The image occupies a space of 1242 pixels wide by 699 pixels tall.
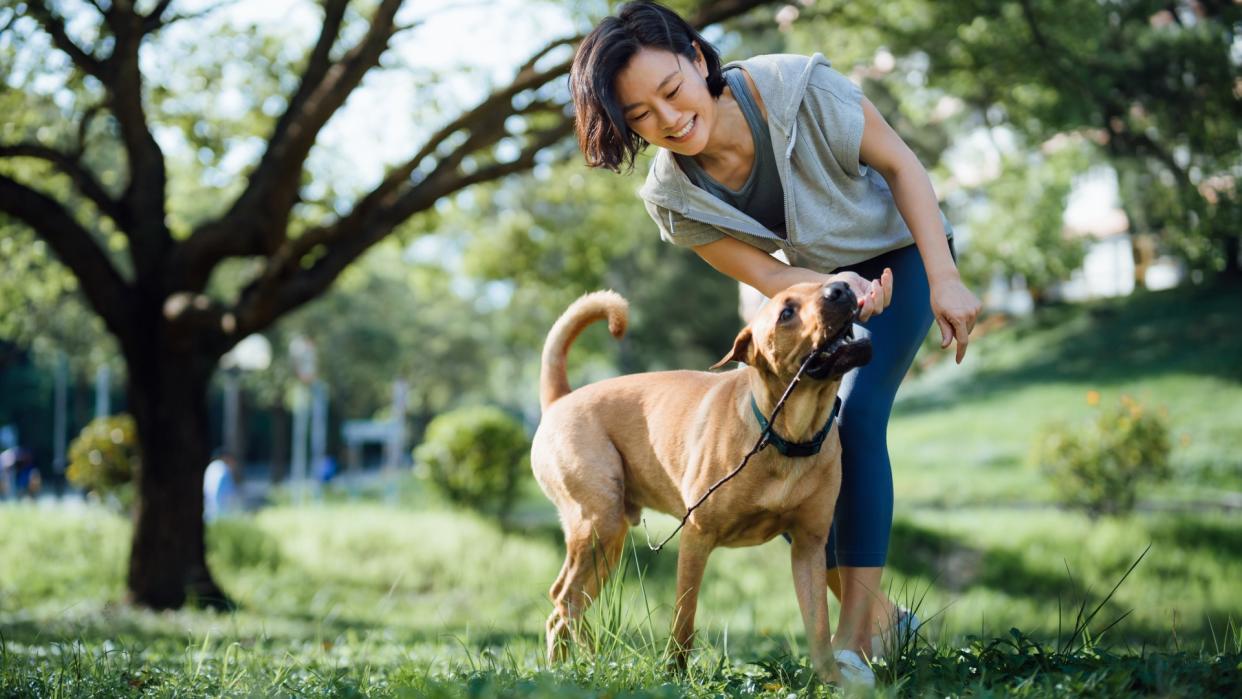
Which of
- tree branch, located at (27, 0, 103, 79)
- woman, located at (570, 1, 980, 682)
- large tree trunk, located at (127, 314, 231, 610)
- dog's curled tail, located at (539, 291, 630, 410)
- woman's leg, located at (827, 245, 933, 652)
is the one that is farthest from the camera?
large tree trunk, located at (127, 314, 231, 610)

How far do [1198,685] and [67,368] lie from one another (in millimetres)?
34648

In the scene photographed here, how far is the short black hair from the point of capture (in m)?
3.12

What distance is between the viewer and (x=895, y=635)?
3234mm

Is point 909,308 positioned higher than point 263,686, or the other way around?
point 909,308

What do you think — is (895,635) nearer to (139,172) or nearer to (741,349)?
(741,349)

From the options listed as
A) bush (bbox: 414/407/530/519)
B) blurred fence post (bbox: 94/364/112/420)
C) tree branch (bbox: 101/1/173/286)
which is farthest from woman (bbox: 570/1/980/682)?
blurred fence post (bbox: 94/364/112/420)

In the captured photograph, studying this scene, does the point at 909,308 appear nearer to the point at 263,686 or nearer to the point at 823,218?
the point at 823,218

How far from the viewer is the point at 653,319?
103 feet

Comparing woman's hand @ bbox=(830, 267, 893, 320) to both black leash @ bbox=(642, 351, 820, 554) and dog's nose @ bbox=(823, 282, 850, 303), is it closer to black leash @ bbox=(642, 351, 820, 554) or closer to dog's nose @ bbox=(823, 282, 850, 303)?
dog's nose @ bbox=(823, 282, 850, 303)

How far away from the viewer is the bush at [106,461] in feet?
43.6

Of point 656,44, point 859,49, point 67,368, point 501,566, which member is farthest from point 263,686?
point 67,368

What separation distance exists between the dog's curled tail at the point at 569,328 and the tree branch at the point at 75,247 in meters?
5.84

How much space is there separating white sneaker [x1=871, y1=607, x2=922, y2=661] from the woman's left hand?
2.83 feet

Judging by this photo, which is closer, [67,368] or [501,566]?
[501,566]
